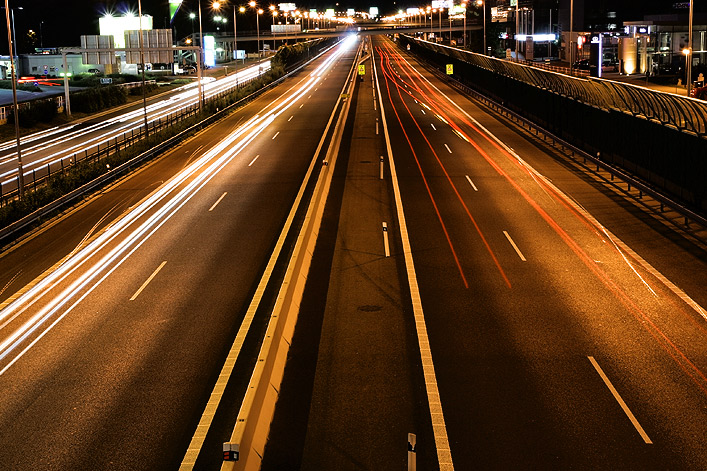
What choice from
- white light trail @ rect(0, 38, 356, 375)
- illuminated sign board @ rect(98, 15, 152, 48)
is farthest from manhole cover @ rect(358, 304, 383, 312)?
illuminated sign board @ rect(98, 15, 152, 48)

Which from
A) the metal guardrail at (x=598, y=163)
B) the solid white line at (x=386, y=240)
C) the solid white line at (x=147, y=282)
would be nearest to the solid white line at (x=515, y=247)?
the solid white line at (x=386, y=240)

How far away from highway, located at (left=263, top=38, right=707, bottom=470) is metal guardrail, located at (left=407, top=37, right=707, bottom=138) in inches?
128

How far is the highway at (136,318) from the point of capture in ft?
37.5

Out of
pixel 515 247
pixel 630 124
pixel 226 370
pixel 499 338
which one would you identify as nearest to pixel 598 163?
pixel 630 124

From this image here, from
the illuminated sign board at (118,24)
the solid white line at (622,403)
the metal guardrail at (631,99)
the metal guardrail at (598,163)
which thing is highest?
the illuminated sign board at (118,24)

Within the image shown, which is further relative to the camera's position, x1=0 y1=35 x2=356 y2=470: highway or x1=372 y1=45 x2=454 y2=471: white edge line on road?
x1=0 y1=35 x2=356 y2=470: highway

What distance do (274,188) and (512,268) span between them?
47.0ft

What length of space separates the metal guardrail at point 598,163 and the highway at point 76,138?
23983mm

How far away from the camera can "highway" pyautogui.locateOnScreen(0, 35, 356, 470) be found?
11422mm

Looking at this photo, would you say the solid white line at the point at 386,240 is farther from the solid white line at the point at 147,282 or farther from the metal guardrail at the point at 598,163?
the metal guardrail at the point at 598,163

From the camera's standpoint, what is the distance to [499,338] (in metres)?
15.4

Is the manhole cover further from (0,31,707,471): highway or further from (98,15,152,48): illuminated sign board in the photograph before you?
(98,15,152,48): illuminated sign board

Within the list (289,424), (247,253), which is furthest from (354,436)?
(247,253)

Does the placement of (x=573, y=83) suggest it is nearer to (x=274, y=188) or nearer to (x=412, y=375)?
(x=274, y=188)
